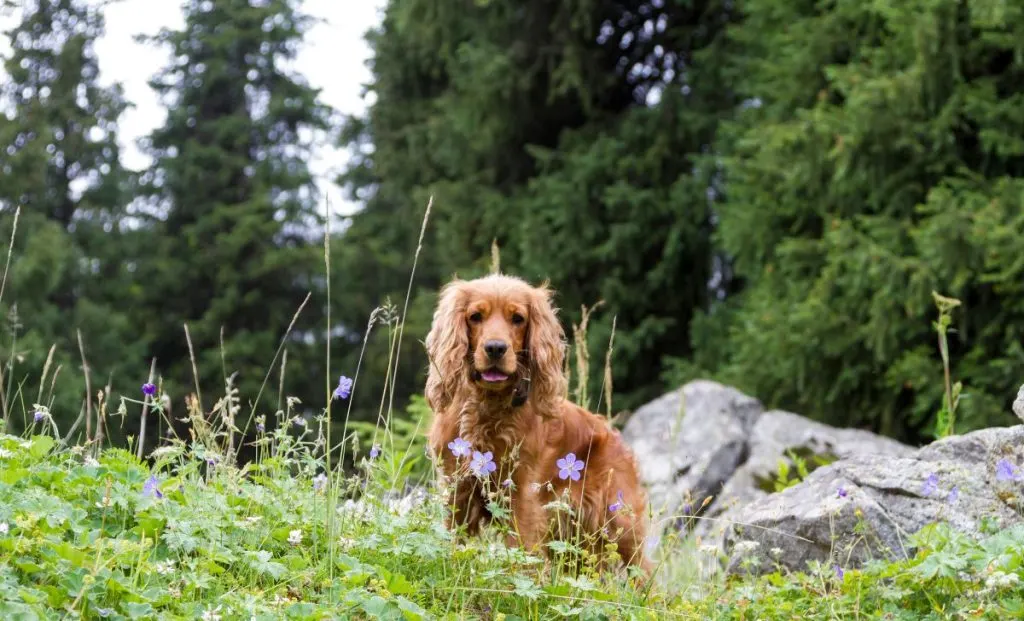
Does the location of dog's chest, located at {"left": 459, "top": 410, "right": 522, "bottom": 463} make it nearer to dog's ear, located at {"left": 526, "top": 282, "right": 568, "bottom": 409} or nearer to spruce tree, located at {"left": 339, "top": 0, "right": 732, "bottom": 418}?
dog's ear, located at {"left": 526, "top": 282, "right": 568, "bottom": 409}

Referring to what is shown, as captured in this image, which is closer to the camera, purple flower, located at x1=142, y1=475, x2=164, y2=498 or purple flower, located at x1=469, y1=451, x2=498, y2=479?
purple flower, located at x1=142, y1=475, x2=164, y2=498

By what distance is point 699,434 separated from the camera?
791 cm

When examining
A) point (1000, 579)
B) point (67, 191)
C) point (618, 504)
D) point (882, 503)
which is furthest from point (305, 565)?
point (67, 191)

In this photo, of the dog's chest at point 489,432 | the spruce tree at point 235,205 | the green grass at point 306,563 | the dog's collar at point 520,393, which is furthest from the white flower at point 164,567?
the spruce tree at point 235,205

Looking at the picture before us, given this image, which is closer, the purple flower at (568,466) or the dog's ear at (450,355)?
the purple flower at (568,466)

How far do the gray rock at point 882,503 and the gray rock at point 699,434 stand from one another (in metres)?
2.91

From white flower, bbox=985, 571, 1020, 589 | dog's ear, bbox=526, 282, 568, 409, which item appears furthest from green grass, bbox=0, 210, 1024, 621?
dog's ear, bbox=526, 282, 568, 409

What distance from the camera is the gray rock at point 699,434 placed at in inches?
300

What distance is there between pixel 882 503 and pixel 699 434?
3785 mm

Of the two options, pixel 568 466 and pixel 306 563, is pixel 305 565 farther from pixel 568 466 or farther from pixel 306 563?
pixel 568 466

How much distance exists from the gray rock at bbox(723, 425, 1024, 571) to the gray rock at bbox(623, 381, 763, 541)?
2908mm

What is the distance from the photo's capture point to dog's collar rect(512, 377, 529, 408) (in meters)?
4.08

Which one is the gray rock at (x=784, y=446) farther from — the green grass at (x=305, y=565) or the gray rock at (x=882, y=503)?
the green grass at (x=305, y=565)

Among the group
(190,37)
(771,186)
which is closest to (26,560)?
(771,186)
